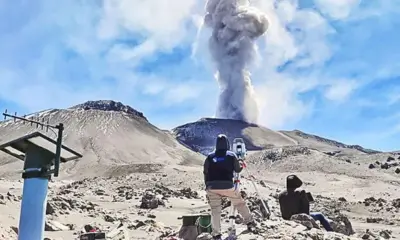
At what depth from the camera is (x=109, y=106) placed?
99375 millimetres

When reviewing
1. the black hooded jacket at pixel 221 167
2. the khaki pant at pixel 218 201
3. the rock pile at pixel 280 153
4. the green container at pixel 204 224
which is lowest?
the green container at pixel 204 224

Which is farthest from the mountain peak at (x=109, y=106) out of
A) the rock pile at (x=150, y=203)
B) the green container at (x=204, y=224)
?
the green container at (x=204, y=224)

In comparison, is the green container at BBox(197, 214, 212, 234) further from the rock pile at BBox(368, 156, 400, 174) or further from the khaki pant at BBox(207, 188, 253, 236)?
the rock pile at BBox(368, 156, 400, 174)

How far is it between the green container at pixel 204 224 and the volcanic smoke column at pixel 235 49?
3955 inches

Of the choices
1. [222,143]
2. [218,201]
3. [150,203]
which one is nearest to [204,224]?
[218,201]

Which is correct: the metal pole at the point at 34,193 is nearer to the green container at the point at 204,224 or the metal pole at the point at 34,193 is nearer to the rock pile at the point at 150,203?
→ the green container at the point at 204,224

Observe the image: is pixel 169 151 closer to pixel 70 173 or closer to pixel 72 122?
pixel 72 122

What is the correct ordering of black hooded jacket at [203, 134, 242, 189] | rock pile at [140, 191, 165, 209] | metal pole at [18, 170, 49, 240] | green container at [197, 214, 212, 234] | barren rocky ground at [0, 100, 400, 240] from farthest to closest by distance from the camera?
rock pile at [140, 191, 165, 209]
barren rocky ground at [0, 100, 400, 240]
green container at [197, 214, 212, 234]
black hooded jacket at [203, 134, 242, 189]
metal pole at [18, 170, 49, 240]

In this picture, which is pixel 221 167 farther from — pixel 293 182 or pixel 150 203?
pixel 150 203

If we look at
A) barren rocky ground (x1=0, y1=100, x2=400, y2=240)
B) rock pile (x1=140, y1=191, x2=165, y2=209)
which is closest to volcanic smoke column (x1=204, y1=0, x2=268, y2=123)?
barren rocky ground (x1=0, y1=100, x2=400, y2=240)

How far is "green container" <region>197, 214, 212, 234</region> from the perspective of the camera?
8602mm

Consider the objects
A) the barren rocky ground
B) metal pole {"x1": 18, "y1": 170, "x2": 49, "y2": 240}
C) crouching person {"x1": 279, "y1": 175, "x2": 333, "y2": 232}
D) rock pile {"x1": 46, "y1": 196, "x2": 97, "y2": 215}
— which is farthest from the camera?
rock pile {"x1": 46, "y1": 196, "x2": 97, "y2": 215}

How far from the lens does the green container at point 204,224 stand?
28.2ft

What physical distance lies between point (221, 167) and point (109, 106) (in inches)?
3687
